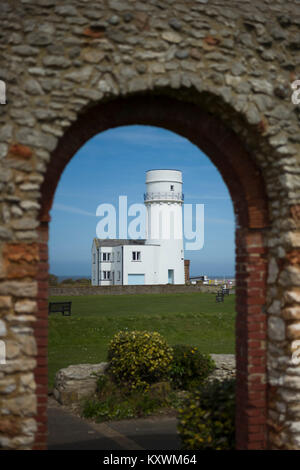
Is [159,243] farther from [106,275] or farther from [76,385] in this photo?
[76,385]

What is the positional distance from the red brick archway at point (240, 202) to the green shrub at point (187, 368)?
4763mm

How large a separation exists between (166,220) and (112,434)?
40660mm

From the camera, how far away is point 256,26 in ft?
19.1

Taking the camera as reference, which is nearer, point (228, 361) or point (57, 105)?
point (57, 105)

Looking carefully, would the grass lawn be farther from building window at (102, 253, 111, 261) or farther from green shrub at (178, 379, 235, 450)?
building window at (102, 253, 111, 261)

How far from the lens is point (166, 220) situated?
4894 centimetres

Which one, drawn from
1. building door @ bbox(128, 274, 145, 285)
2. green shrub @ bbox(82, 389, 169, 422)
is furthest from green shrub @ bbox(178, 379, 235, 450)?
building door @ bbox(128, 274, 145, 285)

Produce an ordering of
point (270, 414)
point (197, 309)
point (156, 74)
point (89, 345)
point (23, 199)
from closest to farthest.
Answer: point (23, 199)
point (156, 74)
point (270, 414)
point (89, 345)
point (197, 309)

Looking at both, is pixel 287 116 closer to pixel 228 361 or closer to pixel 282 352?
pixel 282 352

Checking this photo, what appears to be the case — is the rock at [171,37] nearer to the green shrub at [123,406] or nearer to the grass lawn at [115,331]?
the green shrub at [123,406]

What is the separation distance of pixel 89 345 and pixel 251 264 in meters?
11.4

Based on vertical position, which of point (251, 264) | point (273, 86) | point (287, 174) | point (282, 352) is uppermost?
point (273, 86)
